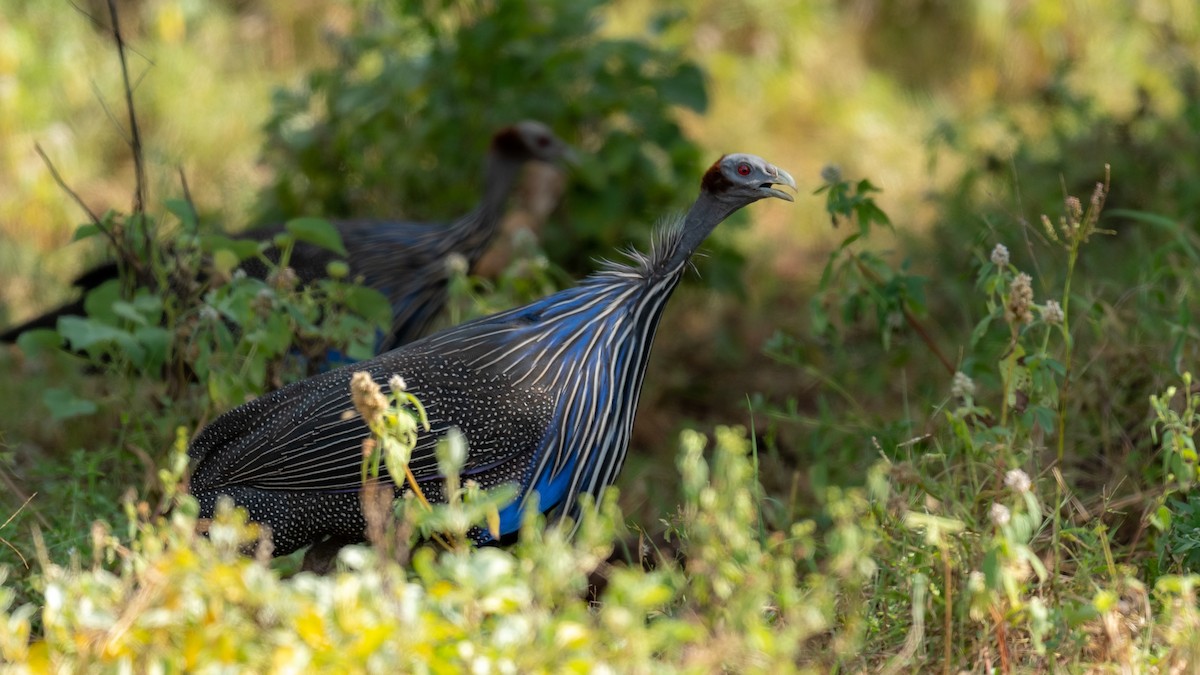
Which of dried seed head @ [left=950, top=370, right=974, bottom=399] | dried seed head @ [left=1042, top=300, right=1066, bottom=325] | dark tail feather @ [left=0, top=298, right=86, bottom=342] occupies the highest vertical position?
dark tail feather @ [left=0, top=298, right=86, bottom=342]

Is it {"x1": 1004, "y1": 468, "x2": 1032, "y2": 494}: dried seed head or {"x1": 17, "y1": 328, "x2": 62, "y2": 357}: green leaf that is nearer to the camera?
{"x1": 1004, "y1": 468, "x2": 1032, "y2": 494}: dried seed head

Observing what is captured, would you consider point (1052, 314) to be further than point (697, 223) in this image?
No

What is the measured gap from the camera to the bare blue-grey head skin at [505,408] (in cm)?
261

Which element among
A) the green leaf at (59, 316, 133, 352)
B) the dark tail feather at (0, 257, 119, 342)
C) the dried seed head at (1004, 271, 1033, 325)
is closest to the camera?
the dried seed head at (1004, 271, 1033, 325)

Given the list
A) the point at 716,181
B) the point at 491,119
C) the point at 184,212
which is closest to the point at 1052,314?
the point at 716,181

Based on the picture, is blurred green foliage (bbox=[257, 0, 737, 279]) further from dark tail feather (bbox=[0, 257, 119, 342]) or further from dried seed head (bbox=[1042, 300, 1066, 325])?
dried seed head (bbox=[1042, 300, 1066, 325])

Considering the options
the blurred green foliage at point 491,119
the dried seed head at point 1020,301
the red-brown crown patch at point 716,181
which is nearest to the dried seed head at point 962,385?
the dried seed head at point 1020,301

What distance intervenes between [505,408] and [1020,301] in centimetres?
97

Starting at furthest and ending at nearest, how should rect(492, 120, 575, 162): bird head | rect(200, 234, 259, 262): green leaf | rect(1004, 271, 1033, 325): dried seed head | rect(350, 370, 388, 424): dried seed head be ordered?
1. rect(492, 120, 575, 162): bird head
2. rect(200, 234, 259, 262): green leaf
3. rect(1004, 271, 1033, 325): dried seed head
4. rect(350, 370, 388, 424): dried seed head

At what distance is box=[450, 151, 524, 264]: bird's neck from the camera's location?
4086mm

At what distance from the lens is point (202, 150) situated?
587 centimetres

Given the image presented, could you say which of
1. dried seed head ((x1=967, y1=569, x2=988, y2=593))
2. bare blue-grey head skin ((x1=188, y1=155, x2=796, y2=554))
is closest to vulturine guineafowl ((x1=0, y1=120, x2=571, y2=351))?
bare blue-grey head skin ((x1=188, y1=155, x2=796, y2=554))

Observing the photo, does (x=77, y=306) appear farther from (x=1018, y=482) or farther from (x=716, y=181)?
(x=1018, y=482)

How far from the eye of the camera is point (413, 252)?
4.02m
